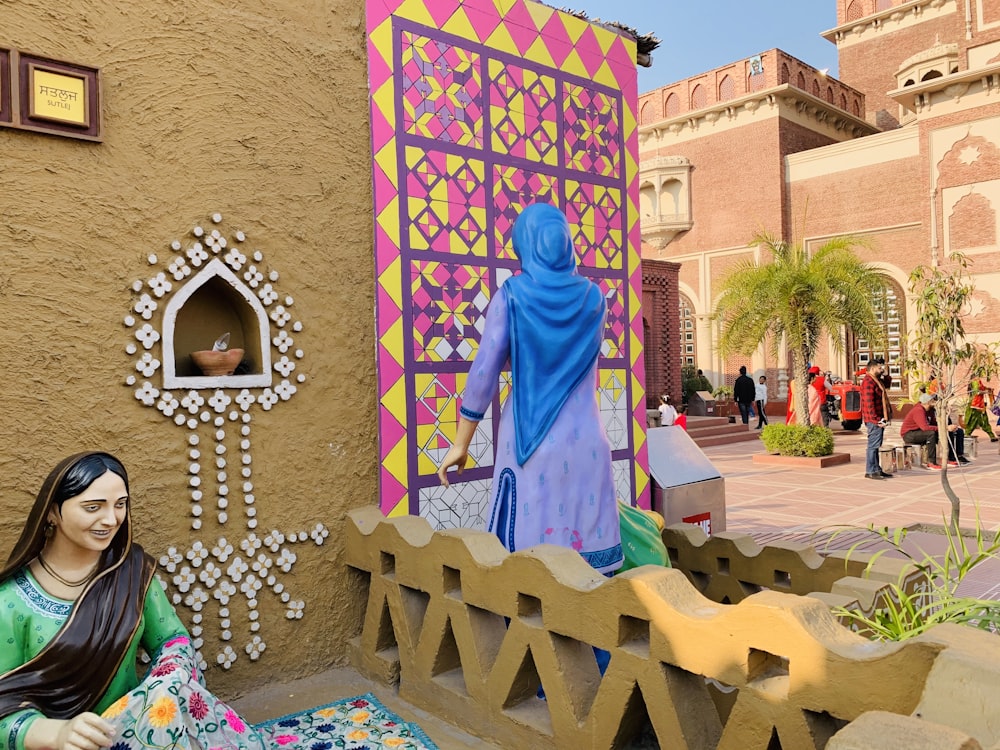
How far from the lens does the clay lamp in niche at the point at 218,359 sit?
3.30m

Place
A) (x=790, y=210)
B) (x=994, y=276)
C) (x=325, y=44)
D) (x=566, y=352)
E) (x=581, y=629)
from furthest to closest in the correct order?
(x=790, y=210) < (x=994, y=276) < (x=325, y=44) < (x=566, y=352) < (x=581, y=629)

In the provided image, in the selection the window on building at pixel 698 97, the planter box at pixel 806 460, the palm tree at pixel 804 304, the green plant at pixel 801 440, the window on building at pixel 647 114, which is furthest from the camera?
Result: the window on building at pixel 647 114

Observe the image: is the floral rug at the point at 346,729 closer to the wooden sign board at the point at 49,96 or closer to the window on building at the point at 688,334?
the wooden sign board at the point at 49,96

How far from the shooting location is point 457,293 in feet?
13.5

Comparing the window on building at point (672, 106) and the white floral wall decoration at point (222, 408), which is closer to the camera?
the white floral wall decoration at point (222, 408)

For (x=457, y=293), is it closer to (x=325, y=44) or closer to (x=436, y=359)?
(x=436, y=359)

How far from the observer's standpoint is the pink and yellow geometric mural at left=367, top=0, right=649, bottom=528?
389 centimetres

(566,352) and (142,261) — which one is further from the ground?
(142,261)

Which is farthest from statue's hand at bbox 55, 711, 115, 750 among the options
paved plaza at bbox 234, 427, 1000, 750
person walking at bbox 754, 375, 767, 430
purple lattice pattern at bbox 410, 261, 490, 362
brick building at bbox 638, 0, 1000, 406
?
person walking at bbox 754, 375, 767, 430

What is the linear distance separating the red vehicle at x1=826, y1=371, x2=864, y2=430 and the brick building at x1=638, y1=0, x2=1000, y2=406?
7.68ft

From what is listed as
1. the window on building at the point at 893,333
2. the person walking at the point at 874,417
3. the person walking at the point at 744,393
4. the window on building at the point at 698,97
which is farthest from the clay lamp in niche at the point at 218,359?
the window on building at the point at 698,97

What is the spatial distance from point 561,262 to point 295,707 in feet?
7.05

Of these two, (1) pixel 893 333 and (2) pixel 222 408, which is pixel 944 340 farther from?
(1) pixel 893 333

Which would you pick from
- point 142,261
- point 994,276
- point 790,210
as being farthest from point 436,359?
point 790,210
